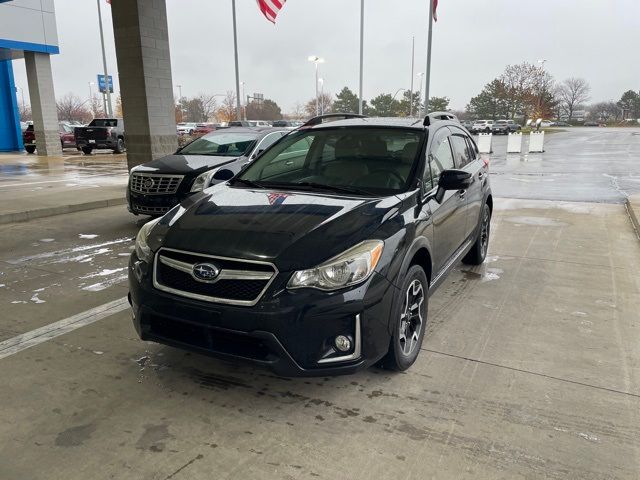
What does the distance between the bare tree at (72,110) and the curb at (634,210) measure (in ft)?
310

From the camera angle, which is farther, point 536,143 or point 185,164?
point 536,143

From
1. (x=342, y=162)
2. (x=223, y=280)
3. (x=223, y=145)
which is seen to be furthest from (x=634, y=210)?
(x=223, y=280)

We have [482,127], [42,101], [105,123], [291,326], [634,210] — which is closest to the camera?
[291,326]

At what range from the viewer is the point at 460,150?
17.3ft

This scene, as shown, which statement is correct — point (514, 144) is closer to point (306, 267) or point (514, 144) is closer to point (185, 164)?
point (185, 164)

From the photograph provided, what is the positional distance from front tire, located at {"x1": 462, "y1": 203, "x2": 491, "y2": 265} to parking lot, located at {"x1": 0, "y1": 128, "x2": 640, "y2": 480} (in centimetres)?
42

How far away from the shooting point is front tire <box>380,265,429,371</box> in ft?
10.7

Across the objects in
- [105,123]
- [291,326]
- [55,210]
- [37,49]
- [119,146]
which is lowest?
[55,210]

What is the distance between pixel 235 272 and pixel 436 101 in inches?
3793

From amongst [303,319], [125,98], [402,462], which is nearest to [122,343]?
[303,319]

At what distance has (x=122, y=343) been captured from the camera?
4.04m

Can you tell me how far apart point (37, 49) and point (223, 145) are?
2010 cm

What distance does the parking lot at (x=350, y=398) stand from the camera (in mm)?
2652

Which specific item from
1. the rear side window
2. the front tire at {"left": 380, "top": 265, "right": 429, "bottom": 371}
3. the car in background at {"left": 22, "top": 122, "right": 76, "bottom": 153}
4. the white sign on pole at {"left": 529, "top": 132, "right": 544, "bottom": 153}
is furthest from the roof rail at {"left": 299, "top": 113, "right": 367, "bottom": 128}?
the car in background at {"left": 22, "top": 122, "right": 76, "bottom": 153}
